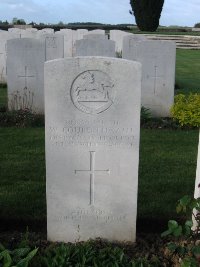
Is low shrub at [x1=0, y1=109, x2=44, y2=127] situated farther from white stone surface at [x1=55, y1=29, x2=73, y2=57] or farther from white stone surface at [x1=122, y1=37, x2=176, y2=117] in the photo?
white stone surface at [x1=55, y1=29, x2=73, y2=57]

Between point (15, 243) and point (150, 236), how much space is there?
1.07 meters

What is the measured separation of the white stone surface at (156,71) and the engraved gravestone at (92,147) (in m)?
4.93

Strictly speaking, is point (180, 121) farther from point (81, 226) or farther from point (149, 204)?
point (81, 226)

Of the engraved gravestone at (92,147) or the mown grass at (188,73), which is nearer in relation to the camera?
the engraved gravestone at (92,147)

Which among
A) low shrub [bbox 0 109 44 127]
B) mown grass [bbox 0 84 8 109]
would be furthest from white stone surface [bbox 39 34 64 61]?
low shrub [bbox 0 109 44 127]

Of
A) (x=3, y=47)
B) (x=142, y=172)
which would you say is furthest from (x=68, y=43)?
(x=142, y=172)

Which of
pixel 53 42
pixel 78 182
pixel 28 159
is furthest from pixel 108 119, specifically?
pixel 53 42

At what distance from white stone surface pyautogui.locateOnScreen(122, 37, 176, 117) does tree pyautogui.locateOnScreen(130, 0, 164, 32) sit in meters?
30.9

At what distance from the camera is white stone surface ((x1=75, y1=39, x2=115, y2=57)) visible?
930 centimetres

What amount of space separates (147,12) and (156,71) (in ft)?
104

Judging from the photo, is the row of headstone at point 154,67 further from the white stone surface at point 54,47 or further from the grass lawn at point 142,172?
the white stone surface at point 54,47

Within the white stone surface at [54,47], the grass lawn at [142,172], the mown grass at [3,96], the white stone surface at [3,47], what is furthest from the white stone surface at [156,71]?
the white stone surface at [3,47]

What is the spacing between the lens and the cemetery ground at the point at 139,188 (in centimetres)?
379

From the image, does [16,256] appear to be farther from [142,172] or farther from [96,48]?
[96,48]
